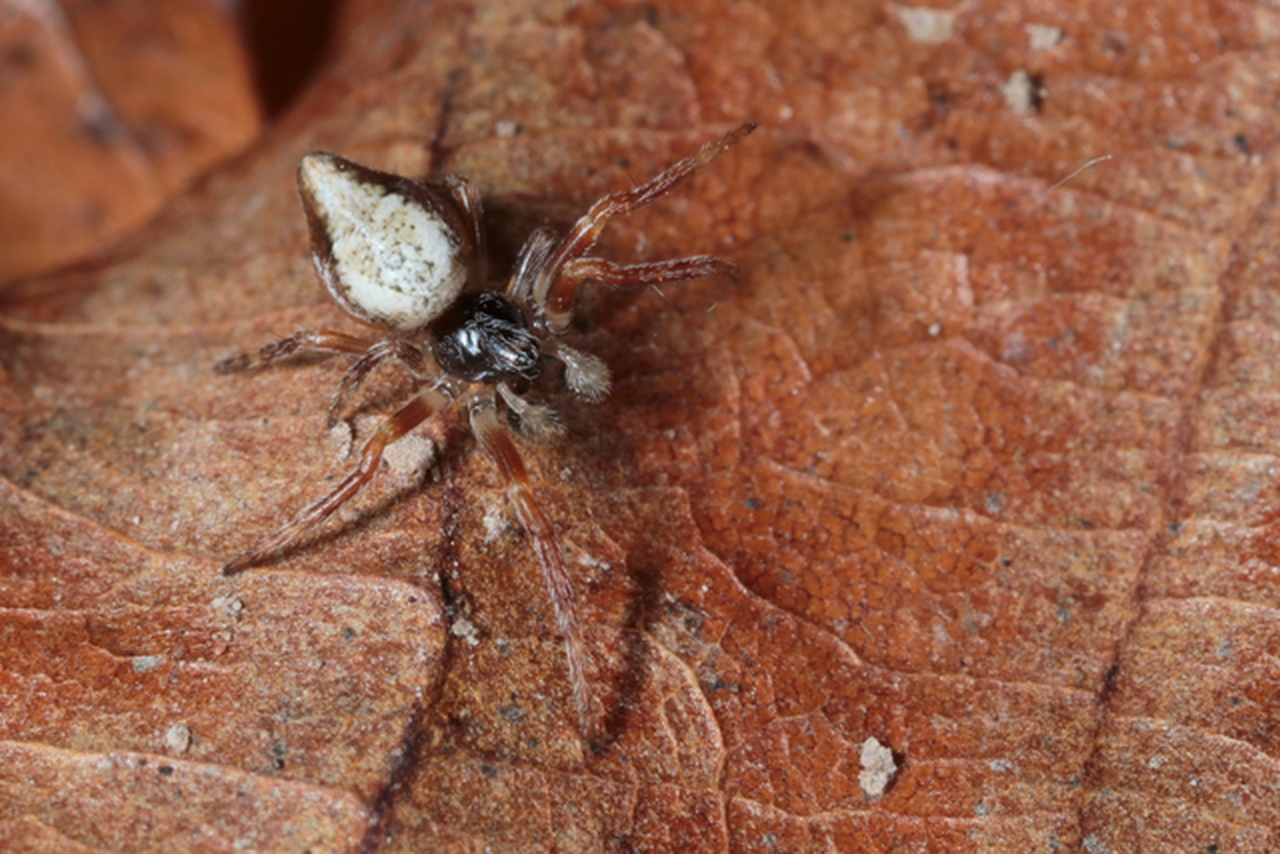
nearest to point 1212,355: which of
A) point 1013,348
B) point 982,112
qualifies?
point 1013,348

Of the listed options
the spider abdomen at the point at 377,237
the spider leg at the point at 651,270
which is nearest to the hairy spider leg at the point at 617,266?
the spider leg at the point at 651,270

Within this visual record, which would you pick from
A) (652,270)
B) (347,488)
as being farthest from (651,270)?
(347,488)

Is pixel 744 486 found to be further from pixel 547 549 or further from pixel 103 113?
pixel 103 113

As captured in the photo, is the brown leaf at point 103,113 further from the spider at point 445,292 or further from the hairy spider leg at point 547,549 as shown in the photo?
the hairy spider leg at point 547,549

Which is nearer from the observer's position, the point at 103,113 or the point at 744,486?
the point at 744,486

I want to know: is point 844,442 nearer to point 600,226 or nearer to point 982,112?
point 600,226

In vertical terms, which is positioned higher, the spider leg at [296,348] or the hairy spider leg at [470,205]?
the hairy spider leg at [470,205]

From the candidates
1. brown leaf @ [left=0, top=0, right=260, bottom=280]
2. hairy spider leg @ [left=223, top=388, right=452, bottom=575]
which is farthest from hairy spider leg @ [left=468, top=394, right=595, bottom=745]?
brown leaf @ [left=0, top=0, right=260, bottom=280]
